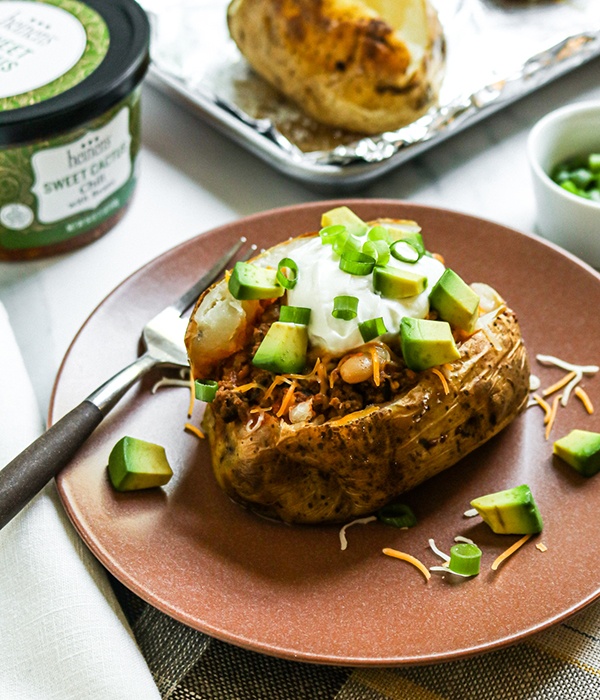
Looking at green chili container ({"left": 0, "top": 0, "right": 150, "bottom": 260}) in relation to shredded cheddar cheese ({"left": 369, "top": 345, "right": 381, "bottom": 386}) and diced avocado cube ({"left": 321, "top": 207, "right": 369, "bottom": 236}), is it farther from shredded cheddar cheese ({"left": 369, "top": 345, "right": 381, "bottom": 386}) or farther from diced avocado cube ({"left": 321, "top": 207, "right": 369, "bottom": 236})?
shredded cheddar cheese ({"left": 369, "top": 345, "right": 381, "bottom": 386})

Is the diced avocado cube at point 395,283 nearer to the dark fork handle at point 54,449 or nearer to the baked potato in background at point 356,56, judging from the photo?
the dark fork handle at point 54,449

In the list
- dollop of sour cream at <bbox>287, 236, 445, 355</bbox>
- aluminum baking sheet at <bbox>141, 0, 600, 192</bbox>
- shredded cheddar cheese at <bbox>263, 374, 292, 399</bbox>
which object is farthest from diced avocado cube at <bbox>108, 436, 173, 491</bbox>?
aluminum baking sheet at <bbox>141, 0, 600, 192</bbox>

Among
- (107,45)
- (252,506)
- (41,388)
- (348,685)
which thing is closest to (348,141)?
(107,45)

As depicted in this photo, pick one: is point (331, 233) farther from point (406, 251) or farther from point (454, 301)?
point (454, 301)

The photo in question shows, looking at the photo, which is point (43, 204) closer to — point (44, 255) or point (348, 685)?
point (44, 255)

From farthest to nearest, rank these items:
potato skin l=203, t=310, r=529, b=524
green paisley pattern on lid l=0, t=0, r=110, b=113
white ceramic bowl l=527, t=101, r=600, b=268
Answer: white ceramic bowl l=527, t=101, r=600, b=268, green paisley pattern on lid l=0, t=0, r=110, b=113, potato skin l=203, t=310, r=529, b=524
